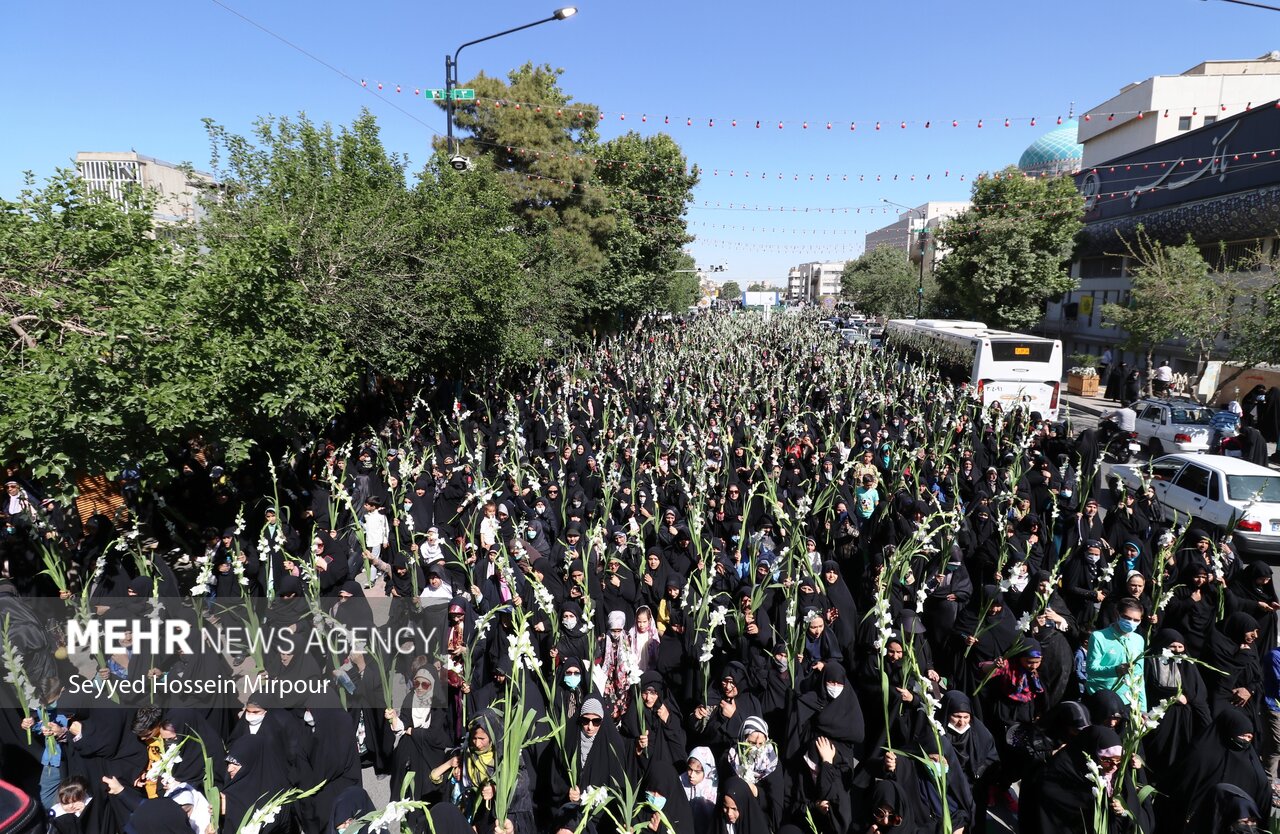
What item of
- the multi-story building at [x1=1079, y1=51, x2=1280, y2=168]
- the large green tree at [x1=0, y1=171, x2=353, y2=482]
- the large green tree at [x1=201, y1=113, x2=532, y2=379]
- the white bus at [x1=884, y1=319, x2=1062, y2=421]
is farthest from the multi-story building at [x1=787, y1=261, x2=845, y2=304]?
the large green tree at [x1=0, y1=171, x2=353, y2=482]

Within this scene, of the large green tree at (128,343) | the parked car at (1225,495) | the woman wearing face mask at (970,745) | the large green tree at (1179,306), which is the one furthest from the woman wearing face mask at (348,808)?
the large green tree at (1179,306)

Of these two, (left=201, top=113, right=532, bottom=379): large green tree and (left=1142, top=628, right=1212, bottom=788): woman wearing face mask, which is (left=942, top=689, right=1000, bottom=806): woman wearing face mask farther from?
(left=201, top=113, right=532, bottom=379): large green tree

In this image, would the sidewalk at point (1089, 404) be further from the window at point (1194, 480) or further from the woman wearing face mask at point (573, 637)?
the woman wearing face mask at point (573, 637)

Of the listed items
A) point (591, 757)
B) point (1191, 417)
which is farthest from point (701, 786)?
point (1191, 417)

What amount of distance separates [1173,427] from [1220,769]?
1357 cm

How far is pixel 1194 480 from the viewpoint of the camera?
10555 millimetres

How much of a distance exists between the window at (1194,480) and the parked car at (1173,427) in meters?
4.41

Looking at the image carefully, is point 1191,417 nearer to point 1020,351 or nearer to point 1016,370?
point 1016,370

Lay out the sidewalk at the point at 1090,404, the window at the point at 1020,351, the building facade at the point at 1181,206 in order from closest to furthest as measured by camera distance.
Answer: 1. the window at the point at 1020,351
2. the sidewalk at the point at 1090,404
3. the building facade at the point at 1181,206

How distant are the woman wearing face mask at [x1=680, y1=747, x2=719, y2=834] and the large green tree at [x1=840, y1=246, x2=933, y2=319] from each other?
51453 mm


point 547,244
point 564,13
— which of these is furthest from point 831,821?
point 547,244

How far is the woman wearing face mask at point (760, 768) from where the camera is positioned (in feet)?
13.6

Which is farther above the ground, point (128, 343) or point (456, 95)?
point (456, 95)

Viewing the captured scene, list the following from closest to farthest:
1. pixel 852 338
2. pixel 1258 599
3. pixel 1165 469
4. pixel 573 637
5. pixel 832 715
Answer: pixel 832 715 → pixel 573 637 → pixel 1258 599 → pixel 1165 469 → pixel 852 338
